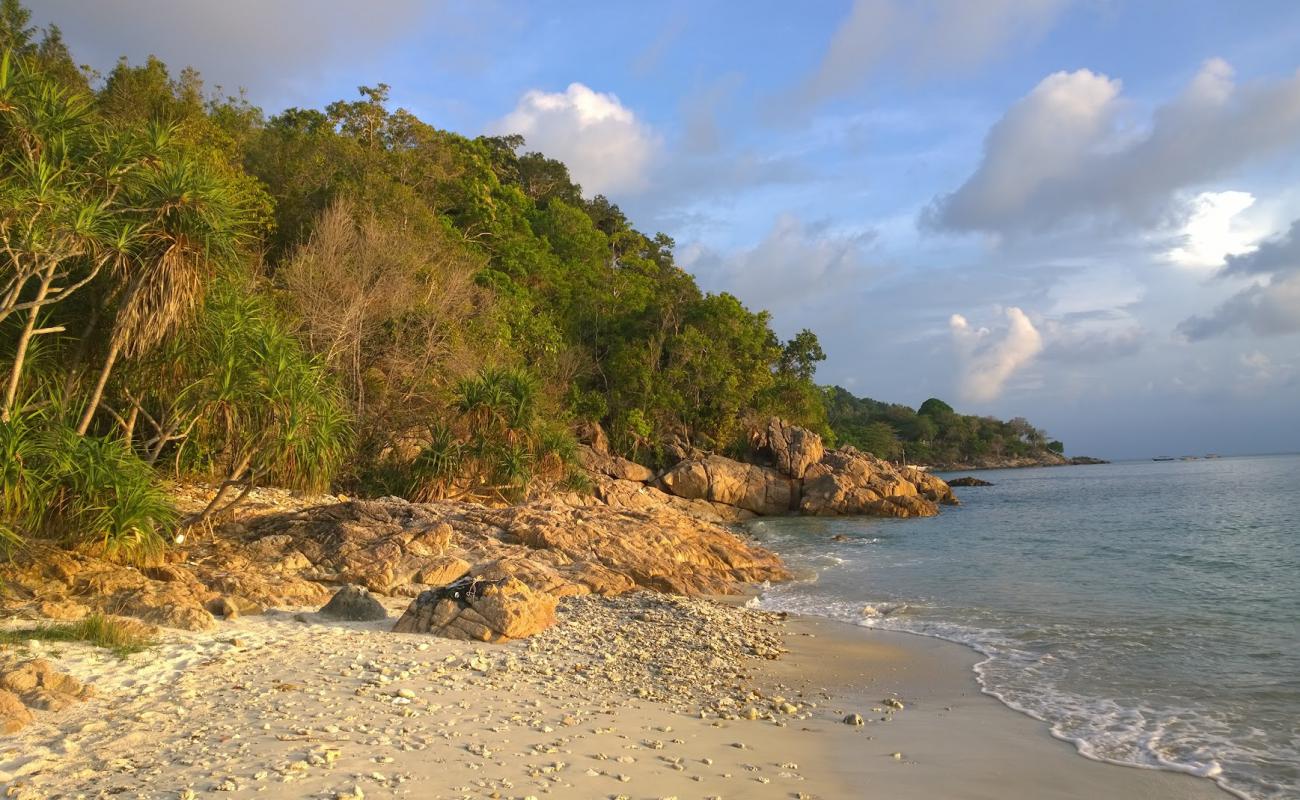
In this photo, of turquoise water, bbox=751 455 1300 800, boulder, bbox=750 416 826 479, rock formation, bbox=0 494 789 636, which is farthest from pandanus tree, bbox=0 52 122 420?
boulder, bbox=750 416 826 479

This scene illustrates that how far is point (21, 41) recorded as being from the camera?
2741 cm

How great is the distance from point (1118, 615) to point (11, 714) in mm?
14458

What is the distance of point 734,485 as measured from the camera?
3953cm

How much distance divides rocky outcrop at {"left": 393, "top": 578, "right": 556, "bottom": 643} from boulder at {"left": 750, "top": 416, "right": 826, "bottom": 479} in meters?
33.0

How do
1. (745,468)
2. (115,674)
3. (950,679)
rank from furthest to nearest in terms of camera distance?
(745,468), (950,679), (115,674)

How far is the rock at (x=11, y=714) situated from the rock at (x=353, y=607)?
4102 mm

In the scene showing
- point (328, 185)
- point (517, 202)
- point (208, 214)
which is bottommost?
point (208, 214)

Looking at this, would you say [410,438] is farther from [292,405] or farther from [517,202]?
[517,202]

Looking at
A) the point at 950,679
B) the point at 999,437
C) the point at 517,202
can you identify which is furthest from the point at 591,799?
the point at 999,437

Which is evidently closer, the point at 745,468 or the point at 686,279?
the point at 745,468

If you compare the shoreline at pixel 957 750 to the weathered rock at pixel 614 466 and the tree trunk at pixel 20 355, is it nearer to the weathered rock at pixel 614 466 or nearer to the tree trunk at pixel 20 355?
the tree trunk at pixel 20 355

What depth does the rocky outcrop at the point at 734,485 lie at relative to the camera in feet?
126

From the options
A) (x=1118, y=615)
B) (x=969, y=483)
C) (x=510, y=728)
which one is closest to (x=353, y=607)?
(x=510, y=728)

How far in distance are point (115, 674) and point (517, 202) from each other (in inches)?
1523
